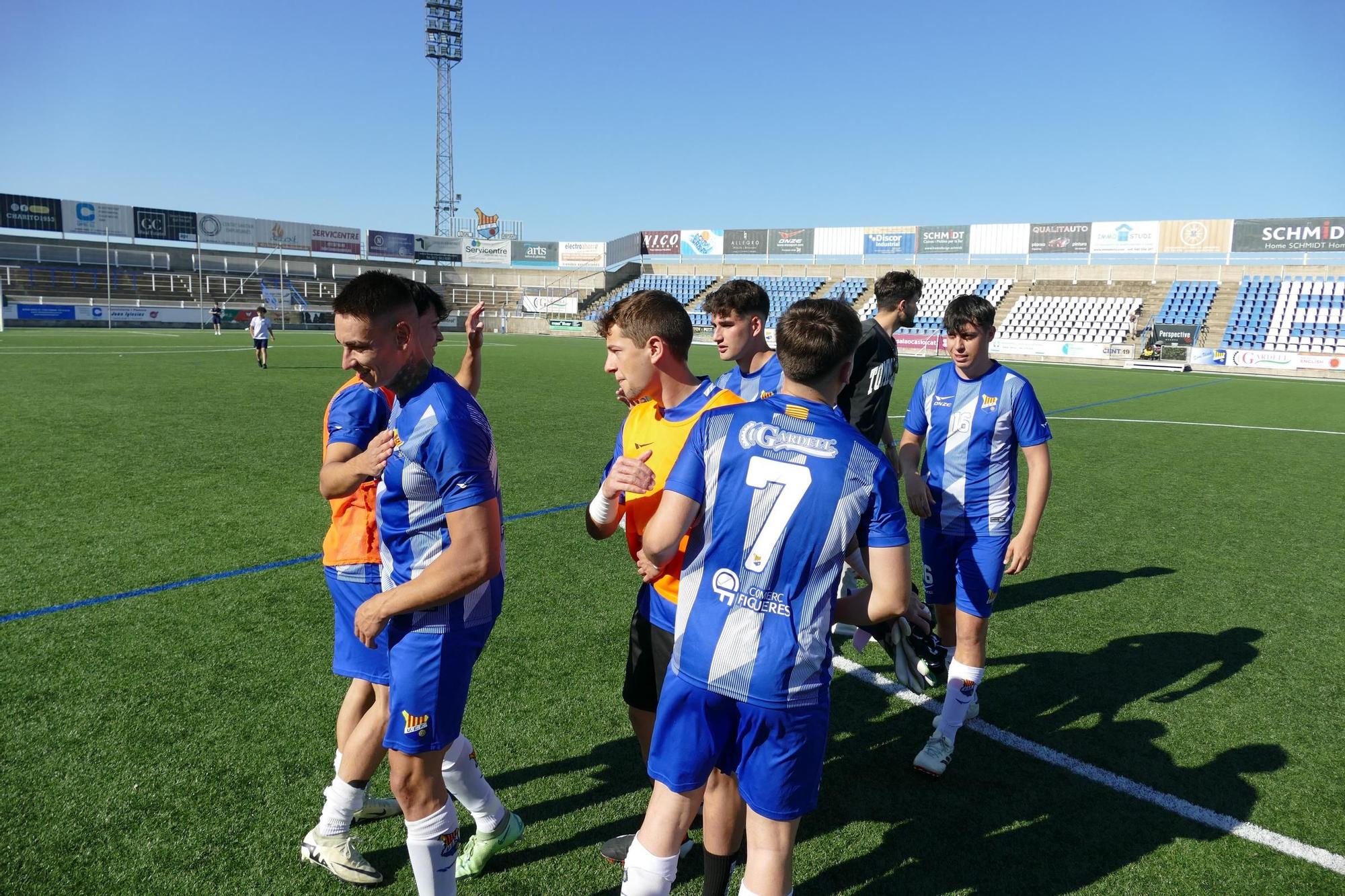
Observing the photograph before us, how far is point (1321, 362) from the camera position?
33844 mm

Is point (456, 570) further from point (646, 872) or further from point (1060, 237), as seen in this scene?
point (1060, 237)

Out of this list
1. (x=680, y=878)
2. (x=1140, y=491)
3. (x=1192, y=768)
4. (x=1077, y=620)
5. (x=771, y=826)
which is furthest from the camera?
(x=1140, y=491)

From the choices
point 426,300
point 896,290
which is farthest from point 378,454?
point 896,290

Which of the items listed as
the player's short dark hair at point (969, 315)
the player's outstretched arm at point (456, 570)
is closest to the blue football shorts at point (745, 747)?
the player's outstretched arm at point (456, 570)

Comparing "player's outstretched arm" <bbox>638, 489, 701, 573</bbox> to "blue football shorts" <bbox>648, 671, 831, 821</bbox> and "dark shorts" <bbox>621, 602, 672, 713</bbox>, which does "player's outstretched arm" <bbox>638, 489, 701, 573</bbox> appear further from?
"dark shorts" <bbox>621, 602, 672, 713</bbox>

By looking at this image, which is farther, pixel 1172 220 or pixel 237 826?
pixel 1172 220

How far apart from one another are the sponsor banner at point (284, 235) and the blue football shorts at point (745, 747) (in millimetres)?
72122

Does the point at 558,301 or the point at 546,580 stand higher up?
the point at 558,301

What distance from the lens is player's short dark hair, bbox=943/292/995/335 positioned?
4.18 meters

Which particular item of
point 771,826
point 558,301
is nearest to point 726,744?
point 771,826

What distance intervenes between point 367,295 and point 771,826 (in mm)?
1994

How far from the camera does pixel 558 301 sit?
228 ft

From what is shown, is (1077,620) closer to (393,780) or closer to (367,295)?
(393,780)

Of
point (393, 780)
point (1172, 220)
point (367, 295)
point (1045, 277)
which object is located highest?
point (1172, 220)
